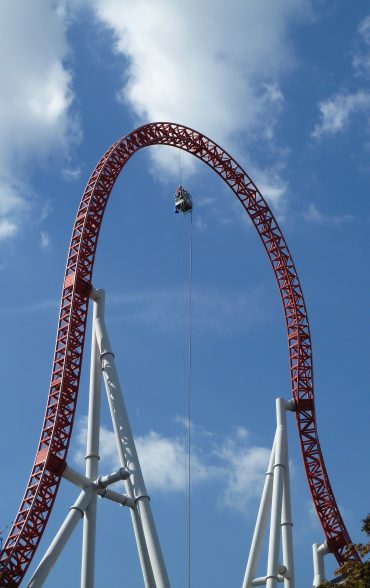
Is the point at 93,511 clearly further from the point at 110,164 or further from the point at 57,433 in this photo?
the point at 110,164

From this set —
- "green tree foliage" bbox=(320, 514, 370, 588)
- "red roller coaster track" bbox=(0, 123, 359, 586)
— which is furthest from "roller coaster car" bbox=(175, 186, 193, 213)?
"green tree foliage" bbox=(320, 514, 370, 588)

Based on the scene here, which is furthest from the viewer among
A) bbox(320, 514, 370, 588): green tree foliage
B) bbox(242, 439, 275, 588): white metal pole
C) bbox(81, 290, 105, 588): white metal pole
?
bbox(242, 439, 275, 588): white metal pole

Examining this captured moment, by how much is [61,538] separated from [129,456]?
2.82 metres

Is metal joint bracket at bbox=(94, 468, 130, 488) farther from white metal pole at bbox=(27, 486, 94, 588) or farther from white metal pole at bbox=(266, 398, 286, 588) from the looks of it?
white metal pole at bbox=(266, 398, 286, 588)

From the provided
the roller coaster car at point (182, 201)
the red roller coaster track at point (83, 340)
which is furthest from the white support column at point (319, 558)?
the roller coaster car at point (182, 201)

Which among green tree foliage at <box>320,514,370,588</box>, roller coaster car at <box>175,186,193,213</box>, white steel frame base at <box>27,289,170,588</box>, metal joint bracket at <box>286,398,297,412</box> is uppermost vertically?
roller coaster car at <box>175,186,193,213</box>

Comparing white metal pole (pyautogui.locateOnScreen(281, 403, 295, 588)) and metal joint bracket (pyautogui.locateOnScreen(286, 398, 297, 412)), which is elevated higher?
metal joint bracket (pyautogui.locateOnScreen(286, 398, 297, 412))

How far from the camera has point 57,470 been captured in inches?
1010

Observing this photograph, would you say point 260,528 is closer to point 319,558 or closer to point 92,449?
point 319,558

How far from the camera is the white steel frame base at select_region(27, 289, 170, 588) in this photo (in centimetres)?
2433

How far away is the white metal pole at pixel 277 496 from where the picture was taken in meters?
27.4

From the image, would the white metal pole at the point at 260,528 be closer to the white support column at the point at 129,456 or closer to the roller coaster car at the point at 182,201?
the white support column at the point at 129,456

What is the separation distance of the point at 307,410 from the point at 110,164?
9791 mm

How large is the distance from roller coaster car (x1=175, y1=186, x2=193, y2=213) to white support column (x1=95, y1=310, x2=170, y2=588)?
738 centimetres
